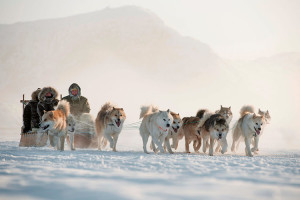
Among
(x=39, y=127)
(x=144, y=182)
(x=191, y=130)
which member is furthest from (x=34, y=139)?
(x=144, y=182)

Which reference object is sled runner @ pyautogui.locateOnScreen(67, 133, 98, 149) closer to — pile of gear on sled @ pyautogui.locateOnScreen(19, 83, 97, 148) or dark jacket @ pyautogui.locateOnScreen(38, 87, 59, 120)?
pile of gear on sled @ pyautogui.locateOnScreen(19, 83, 97, 148)

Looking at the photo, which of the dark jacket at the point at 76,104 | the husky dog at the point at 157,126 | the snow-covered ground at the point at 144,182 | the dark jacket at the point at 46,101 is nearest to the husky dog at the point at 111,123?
the husky dog at the point at 157,126

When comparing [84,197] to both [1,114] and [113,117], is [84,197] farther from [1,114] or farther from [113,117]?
[1,114]

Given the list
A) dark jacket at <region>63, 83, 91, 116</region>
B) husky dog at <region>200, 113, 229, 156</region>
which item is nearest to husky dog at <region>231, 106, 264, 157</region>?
husky dog at <region>200, 113, 229, 156</region>

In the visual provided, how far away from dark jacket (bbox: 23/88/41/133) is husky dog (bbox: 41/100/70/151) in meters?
1.63

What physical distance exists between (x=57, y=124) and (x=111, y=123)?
132 centimetres

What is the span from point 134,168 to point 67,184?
56.1 inches

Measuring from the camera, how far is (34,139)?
1015 cm

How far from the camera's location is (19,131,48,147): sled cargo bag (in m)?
10.1

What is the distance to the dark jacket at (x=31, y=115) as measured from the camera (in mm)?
10164

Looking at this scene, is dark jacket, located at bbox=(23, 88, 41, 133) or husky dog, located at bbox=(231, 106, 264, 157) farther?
dark jacket, located at bbox=(23, 88, 41, 133)

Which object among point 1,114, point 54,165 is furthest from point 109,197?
point 1,114

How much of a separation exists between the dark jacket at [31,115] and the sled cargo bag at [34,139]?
0.73ft

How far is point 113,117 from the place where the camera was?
28.1 ft
